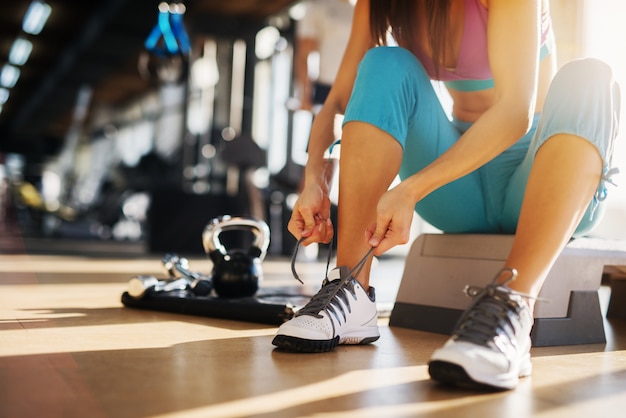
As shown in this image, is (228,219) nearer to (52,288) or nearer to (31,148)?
(52,288)

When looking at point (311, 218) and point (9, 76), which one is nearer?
point (311, 218)

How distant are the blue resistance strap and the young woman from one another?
431cm

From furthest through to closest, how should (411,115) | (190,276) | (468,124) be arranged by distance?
(190,276)
(468,124)
(411,115)

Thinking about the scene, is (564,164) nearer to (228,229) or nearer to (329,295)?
(329,295)

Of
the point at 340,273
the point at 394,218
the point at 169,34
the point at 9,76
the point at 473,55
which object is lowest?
the point at 340,273

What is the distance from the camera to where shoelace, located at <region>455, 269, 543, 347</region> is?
0.84 m

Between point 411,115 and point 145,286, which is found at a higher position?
point 411,115

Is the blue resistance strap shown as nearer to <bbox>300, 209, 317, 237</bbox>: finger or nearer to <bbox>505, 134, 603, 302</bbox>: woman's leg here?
<bbox>300, 209, 317, 237</bbox>: finger

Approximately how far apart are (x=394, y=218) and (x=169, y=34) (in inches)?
191

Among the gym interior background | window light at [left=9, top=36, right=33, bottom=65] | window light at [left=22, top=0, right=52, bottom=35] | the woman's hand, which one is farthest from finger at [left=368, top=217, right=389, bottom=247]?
window light at [left=9, top=36, right=33, bottom=65]

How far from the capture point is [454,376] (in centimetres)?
81

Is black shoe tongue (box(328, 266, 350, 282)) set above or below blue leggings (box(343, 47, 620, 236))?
below

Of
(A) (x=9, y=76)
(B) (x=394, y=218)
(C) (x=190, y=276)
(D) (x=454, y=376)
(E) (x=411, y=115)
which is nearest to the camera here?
(D) (x=454, y=376)

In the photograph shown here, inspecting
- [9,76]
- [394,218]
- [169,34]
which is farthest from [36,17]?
[394,218]
